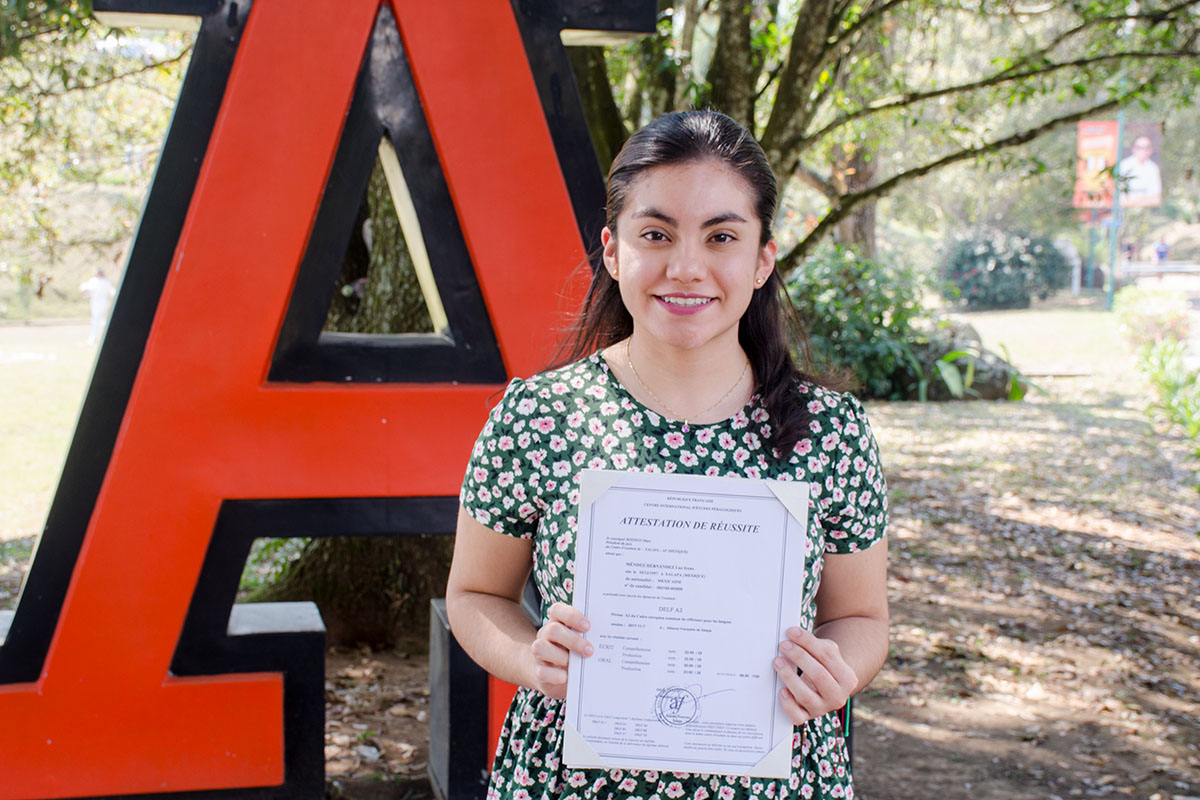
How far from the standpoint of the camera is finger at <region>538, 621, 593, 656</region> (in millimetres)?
1616

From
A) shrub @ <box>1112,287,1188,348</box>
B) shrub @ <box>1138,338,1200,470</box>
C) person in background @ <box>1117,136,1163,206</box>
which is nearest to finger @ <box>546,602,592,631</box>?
shrub @ <box>1138,338,1200,470</box>

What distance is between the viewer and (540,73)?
326cm

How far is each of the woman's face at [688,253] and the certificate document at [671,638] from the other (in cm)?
26

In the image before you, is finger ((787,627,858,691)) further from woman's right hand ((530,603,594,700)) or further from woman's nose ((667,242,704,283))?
woman's nose ((667,242,704,283))

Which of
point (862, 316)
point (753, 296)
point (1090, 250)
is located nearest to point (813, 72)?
point (753, 296)

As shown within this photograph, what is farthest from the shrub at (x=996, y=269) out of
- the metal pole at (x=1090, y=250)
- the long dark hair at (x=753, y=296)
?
the long dark hair at (x=753, y=296)

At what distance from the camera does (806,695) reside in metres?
1.62

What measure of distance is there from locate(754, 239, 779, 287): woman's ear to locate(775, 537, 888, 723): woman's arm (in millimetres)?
463

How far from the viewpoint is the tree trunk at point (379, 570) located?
523cm

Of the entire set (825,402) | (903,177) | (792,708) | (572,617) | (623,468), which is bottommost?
(792,708)

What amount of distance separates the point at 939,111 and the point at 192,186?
1137 cm

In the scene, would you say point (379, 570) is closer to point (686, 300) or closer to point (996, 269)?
point (686, 300)

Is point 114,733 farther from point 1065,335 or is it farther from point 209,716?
point 1065,335

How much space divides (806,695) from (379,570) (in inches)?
153
